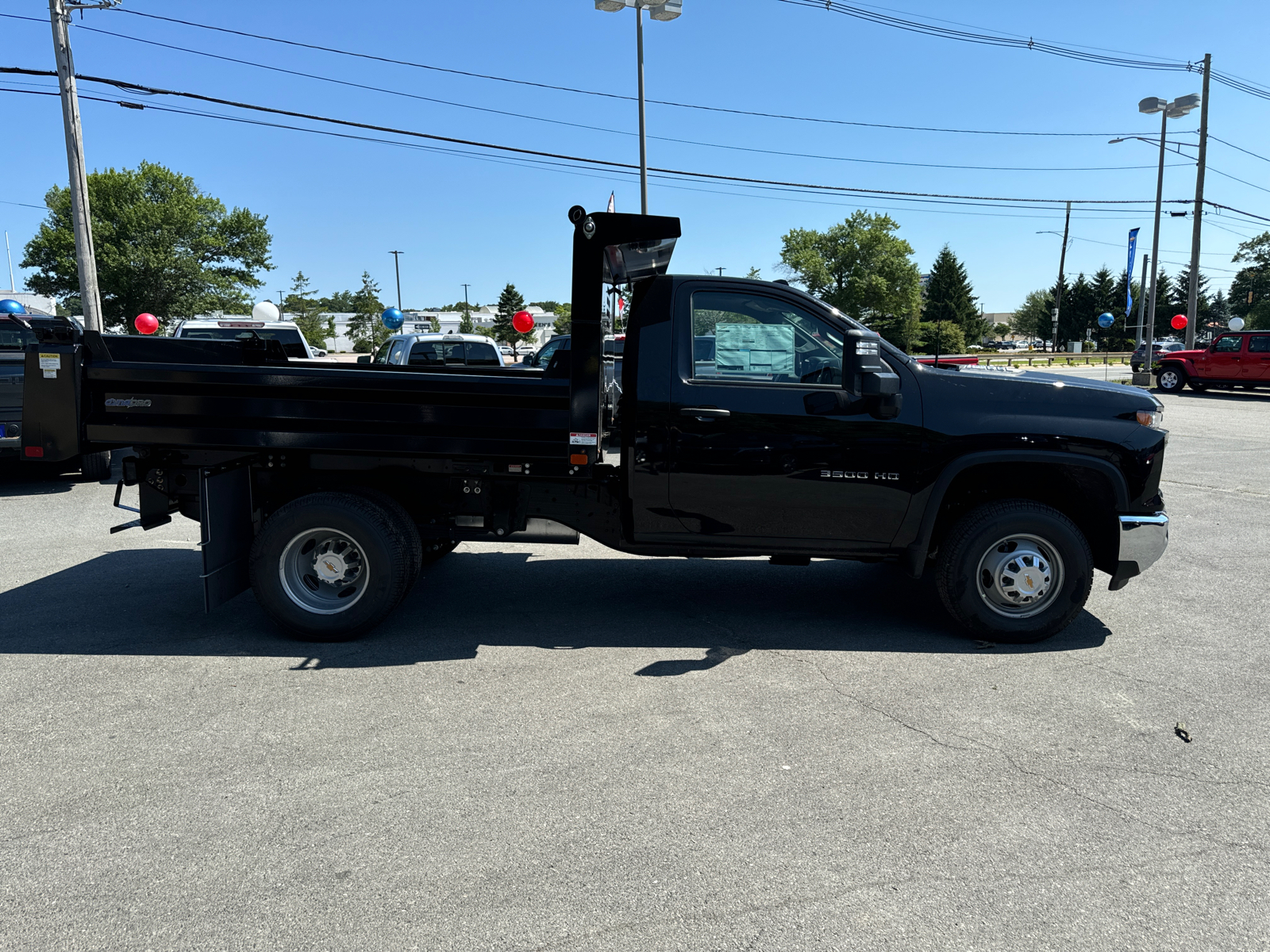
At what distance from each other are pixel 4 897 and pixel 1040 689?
4.37 metres

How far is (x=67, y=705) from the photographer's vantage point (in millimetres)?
4199

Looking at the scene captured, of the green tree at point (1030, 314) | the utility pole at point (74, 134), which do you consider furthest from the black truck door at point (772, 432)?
the green tree at point (1030, 314)

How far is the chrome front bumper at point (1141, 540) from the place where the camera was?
16.6 feet

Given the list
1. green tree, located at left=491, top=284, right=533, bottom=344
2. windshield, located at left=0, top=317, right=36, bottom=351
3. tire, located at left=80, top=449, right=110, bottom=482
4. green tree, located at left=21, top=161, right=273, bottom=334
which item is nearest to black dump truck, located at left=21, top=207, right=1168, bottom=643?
tire, located at left=80, top=449, right=110, bottom=482

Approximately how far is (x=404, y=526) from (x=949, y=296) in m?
102

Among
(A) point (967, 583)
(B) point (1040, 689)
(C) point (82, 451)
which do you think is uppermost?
(C) point (82, 451)

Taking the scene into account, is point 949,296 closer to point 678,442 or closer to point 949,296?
point 949,296

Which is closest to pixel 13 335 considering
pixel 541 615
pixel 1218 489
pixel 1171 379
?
pixel 541 615

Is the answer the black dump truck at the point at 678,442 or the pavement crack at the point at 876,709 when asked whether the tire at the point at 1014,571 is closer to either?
the black dump truck at the point at 678,442

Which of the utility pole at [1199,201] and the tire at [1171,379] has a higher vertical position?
the utility pole at [1199,201]

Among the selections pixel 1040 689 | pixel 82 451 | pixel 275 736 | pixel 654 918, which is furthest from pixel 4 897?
pixel 1040 689

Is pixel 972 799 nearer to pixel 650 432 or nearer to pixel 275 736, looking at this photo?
pixel 650 432

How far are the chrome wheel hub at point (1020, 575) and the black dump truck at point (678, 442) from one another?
13mm

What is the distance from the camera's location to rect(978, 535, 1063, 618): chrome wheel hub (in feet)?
16.7
